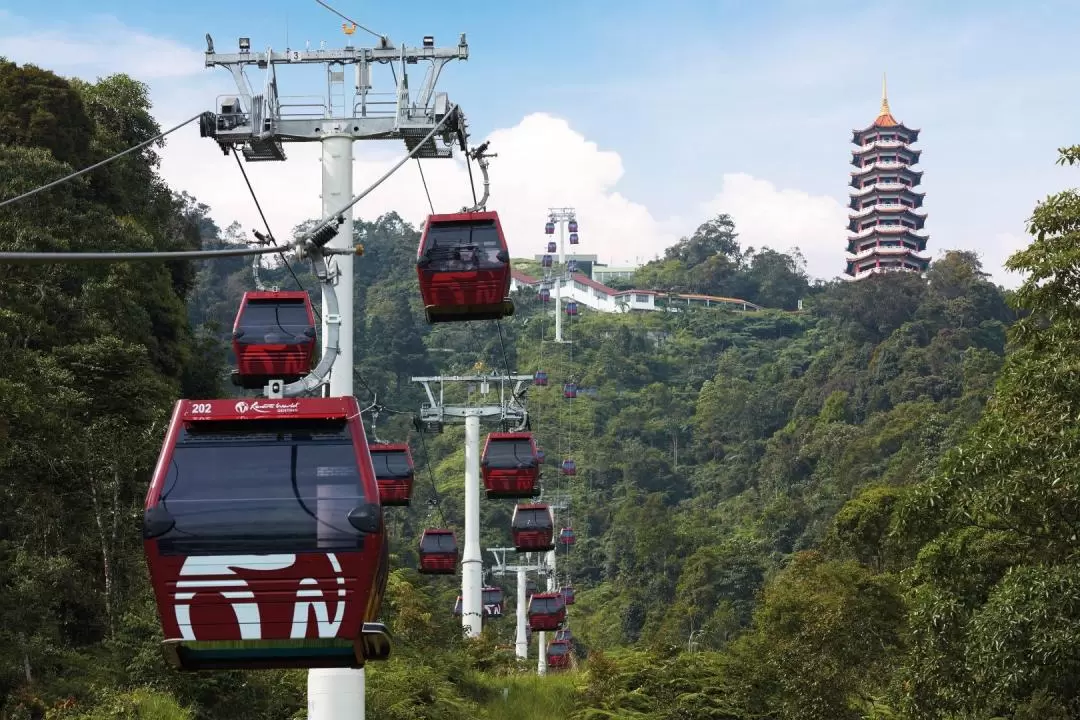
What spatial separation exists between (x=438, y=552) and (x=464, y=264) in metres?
19.5

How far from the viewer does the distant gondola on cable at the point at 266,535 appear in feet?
32.0

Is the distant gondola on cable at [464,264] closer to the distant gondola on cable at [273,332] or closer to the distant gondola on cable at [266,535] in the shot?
the distant gondola on cable at [273,332]

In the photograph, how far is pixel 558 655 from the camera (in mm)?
53000

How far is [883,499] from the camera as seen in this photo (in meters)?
43.4

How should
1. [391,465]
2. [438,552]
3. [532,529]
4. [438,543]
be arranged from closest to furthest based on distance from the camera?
[391,465] < [438,552] < [438,543] < [532,529]

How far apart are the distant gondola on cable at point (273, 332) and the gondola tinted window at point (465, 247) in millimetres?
3453

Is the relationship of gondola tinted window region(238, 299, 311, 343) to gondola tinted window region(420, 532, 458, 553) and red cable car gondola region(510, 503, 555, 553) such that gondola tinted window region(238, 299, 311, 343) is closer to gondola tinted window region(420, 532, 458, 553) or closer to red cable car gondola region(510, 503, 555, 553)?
gondola tinted window region(420, 532, 458, 553)

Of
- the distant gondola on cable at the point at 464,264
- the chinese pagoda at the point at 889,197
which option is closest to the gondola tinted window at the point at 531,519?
the distant gondola on cable at the point at 464,264

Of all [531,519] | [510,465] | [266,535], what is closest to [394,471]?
[510,465]

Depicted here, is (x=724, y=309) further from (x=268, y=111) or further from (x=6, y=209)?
(x=268, y=111)

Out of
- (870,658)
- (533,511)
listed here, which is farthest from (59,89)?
(870,658)

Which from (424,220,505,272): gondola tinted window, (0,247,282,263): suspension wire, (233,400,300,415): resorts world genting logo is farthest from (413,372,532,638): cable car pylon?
(0,247,282,263): suspension wire

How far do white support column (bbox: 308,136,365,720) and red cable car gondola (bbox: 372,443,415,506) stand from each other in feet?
42.1

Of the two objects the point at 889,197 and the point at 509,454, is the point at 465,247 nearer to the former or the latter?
the point at 509,454
